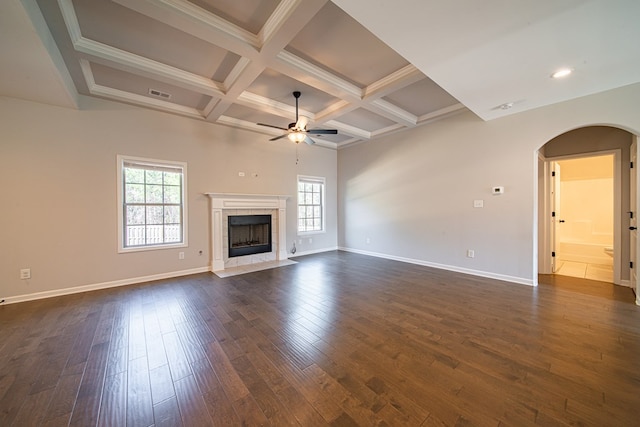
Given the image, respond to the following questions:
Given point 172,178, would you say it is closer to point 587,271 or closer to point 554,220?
point 554,220

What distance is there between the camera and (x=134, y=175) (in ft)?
13.6

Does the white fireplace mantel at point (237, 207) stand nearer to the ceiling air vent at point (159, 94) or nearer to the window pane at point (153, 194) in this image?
the window pane at point (153, 194)

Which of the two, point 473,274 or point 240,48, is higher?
point 240,48

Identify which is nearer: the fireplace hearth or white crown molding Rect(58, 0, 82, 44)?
white crown molding Rect(58, 0, 82, 44)

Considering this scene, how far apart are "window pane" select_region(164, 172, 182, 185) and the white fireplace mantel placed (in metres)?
0.59

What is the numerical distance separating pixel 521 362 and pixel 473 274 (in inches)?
106

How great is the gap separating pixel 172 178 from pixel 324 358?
428 centimetres

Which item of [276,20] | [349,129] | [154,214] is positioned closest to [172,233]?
[154,214]

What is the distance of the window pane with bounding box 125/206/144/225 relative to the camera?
4.08 meters

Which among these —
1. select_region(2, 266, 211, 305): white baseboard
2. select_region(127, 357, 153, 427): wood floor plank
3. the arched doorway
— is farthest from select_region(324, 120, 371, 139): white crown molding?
select_region(127, 357, 153, 427): wood floor plank

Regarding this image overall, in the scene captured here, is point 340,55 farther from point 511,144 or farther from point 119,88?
point 119,88

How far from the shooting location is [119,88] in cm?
365

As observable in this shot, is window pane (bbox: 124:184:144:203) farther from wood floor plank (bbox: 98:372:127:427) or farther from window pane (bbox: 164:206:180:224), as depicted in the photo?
wood floor plank (bbox: 98:372:127:427)

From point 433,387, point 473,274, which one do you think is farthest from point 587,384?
point 473,274
